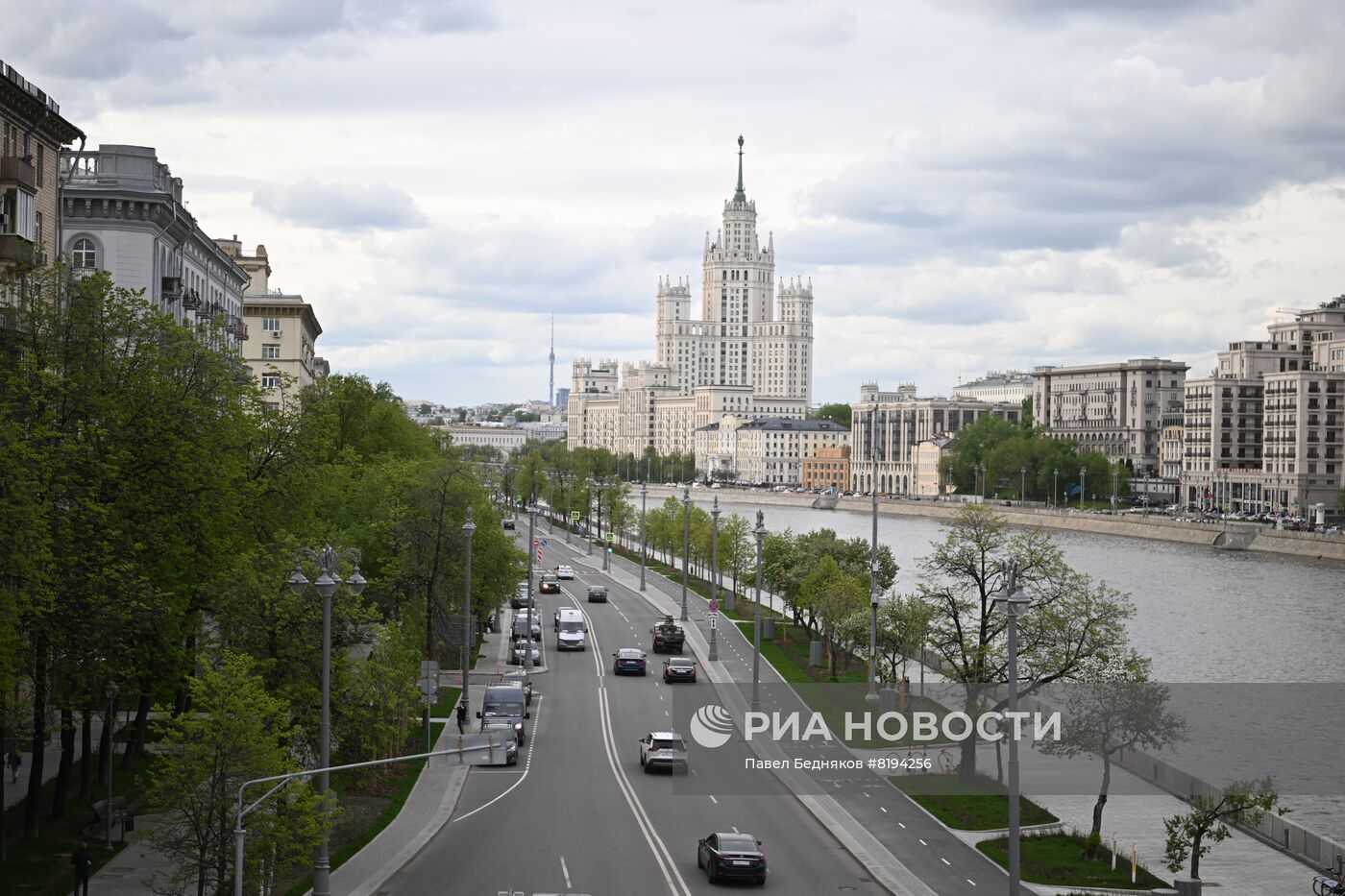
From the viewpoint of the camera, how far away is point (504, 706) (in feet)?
152

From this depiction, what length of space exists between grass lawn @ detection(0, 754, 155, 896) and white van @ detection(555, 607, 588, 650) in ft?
97.7

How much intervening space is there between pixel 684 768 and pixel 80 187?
83.9 feet

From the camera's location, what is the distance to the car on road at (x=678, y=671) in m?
56.3

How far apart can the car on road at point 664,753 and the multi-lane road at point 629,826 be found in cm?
36

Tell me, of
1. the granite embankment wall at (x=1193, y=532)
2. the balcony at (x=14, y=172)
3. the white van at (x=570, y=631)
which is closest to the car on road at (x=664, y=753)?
the balcony at (x=14, y=172)

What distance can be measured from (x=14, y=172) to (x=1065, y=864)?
86.7 ft

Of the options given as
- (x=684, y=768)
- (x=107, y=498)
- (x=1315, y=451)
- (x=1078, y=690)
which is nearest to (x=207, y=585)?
(x=107, y=498)

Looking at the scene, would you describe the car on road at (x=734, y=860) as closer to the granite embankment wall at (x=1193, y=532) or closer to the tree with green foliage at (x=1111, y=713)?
the tree with green foliage at (x=1111, y=713)

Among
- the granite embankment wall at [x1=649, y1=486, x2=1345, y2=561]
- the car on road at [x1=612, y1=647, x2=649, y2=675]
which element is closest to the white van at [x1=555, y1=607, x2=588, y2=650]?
the car on road at [x1=612, y1=647, x2=649, y2=675]

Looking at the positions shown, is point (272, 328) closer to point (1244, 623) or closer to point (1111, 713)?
point (1244, 623)

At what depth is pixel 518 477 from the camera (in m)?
182

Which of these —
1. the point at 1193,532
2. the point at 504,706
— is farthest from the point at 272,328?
the point at 1193,532

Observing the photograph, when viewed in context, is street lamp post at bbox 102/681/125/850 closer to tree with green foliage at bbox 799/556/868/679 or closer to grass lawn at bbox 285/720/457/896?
grass lawn at bbox 285/720/457/896

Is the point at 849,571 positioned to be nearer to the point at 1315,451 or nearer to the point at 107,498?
the point at 107,498
